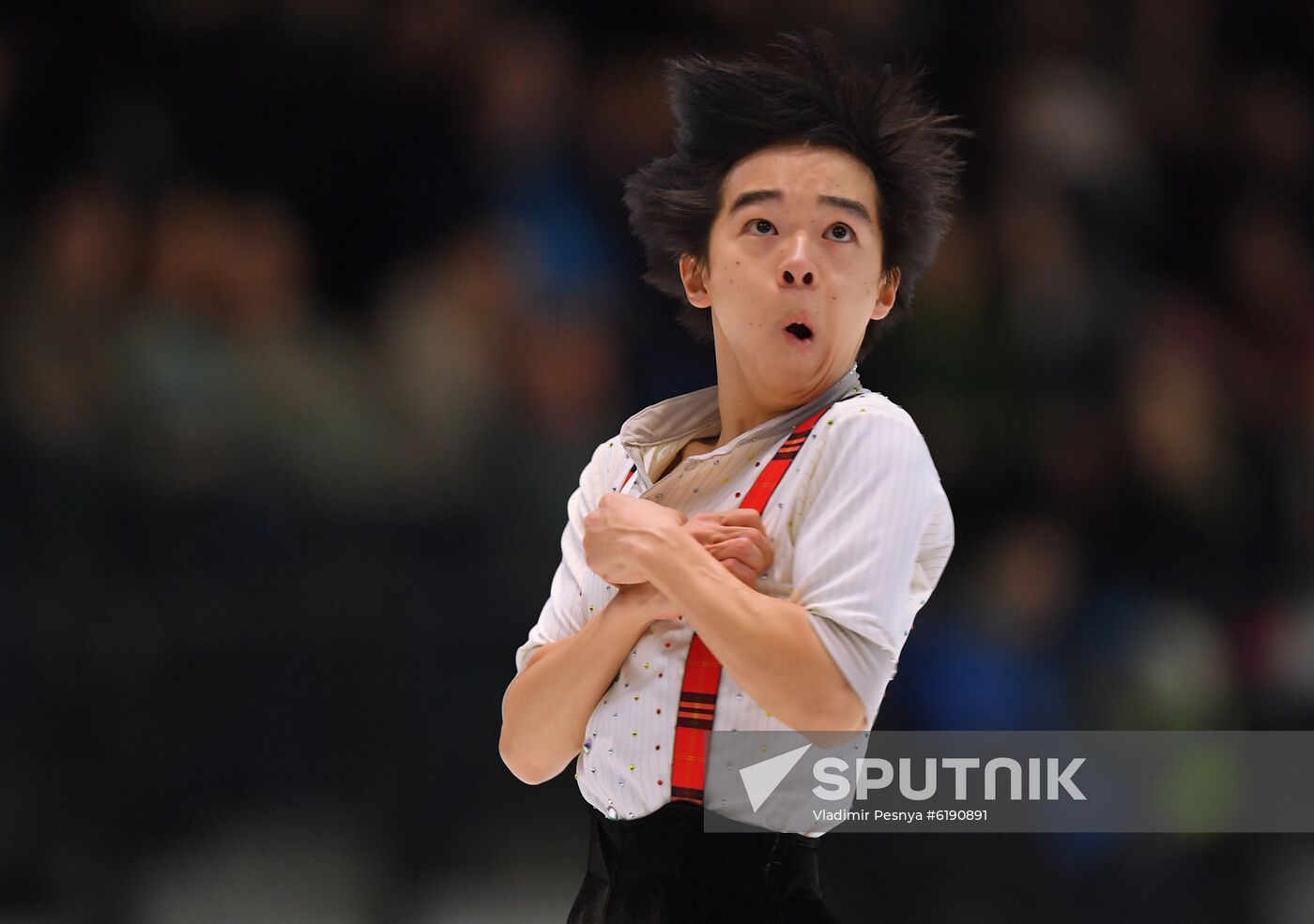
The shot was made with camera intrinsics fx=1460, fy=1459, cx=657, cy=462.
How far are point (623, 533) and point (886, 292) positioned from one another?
441mm

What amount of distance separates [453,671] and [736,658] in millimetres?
1786

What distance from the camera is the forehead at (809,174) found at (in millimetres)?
1576

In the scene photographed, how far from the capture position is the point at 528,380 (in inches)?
131

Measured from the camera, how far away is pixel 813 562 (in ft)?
4.73

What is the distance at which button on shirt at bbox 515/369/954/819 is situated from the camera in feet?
4.64

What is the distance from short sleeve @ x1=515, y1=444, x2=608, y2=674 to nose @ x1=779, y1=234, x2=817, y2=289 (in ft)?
1.14

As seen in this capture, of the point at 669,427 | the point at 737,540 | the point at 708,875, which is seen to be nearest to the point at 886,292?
the point at 669,427

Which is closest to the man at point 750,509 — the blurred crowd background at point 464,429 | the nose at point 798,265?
the nose at point 798,265

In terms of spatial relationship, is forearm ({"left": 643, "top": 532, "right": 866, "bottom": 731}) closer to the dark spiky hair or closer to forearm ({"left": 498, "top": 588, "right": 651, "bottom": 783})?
forearm ({"left": 498, "top": 588, "right": 651, "bottom": 783})

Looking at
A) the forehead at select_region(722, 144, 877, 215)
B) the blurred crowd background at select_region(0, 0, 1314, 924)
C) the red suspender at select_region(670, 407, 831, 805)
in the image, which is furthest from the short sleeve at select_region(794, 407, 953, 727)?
the blurred crowd background at select_region(0, 0, 1314, 924)

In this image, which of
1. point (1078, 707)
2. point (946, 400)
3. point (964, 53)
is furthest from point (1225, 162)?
point (1078, 707)

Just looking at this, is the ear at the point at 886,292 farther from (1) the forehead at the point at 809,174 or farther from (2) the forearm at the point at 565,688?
(2) the forearm at the point at 565,688

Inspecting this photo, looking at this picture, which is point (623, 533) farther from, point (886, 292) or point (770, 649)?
point (886, 292)

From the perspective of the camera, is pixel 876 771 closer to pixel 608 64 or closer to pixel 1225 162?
pixel 608 64
